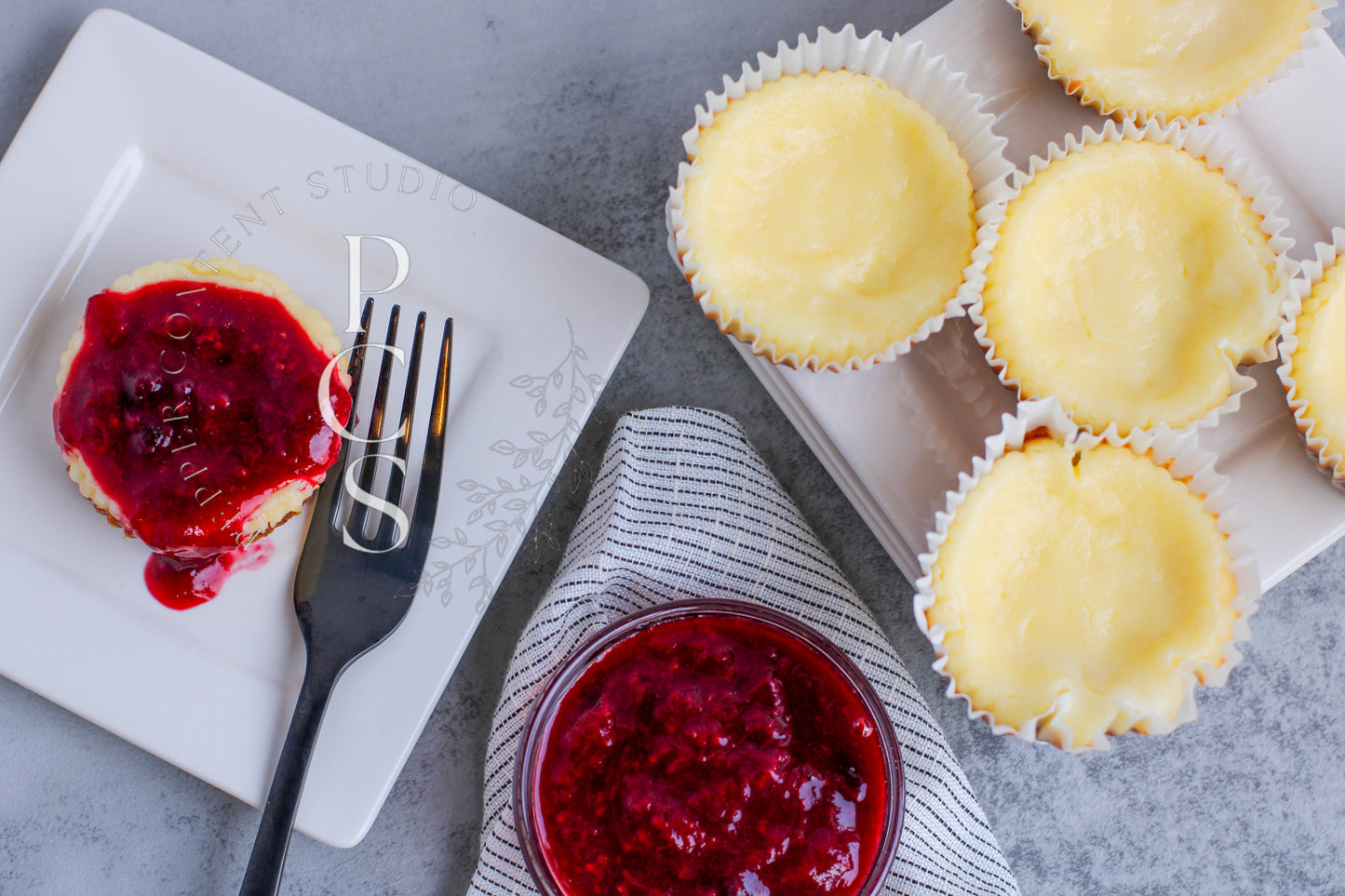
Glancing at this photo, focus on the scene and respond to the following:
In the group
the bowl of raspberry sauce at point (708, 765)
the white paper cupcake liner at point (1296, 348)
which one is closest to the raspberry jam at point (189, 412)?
the bowl of raspberry sauce at point (708, 765)

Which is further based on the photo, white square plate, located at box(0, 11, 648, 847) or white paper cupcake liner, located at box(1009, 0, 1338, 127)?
white square plate, located at box(0, 11, 648, 847)

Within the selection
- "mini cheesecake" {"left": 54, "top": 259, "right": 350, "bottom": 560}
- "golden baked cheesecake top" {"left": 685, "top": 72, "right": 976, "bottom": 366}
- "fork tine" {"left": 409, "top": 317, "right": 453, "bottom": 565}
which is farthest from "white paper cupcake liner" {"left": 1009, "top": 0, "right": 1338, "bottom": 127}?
"mini cheesecake" {"left": 54, "top": 259, "right": 350, "bottom": 560}

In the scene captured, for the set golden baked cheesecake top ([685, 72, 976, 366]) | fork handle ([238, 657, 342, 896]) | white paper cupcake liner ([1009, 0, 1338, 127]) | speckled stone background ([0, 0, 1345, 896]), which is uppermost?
white paper cupcake liner ([1009, 0, 1338, 127])

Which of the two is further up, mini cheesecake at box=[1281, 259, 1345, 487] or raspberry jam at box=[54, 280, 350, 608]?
mini cheesecake at box=[1281, 259, 1345, 487]

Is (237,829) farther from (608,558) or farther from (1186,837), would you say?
(1186,837)

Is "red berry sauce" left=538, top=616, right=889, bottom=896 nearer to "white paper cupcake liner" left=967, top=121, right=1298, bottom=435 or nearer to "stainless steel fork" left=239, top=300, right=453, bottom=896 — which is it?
"stainless steel fork" left=239, top=300, right=453, bottom=896

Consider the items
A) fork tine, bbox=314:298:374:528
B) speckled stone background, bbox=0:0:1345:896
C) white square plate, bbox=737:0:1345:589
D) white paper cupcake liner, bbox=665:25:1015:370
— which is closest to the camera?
white paper cupcake liner, bbox=665:25:1015:370

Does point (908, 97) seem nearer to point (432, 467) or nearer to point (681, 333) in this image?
point (681, 333)
